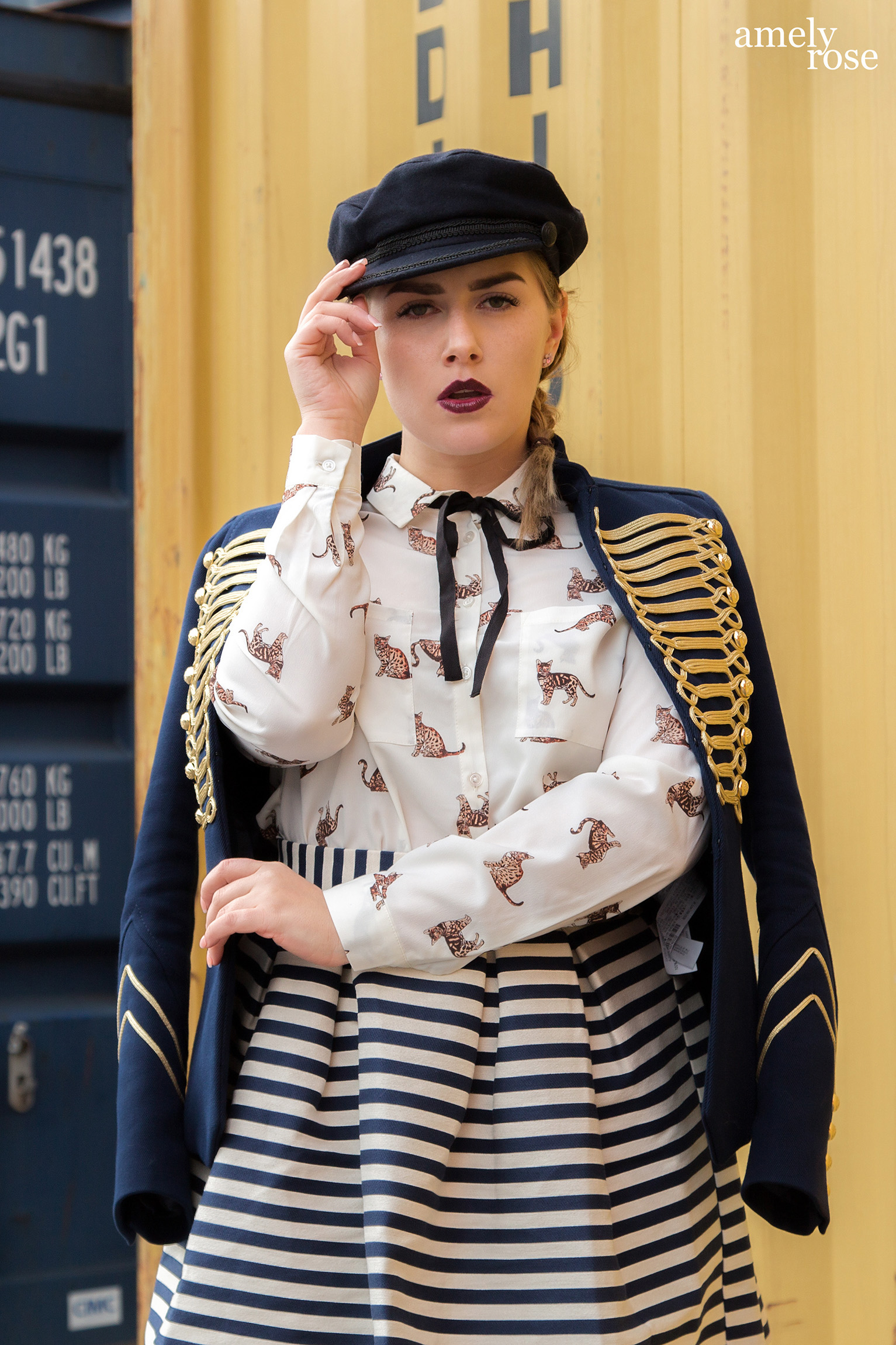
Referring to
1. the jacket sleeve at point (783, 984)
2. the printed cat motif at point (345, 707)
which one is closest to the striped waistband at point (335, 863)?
the printed cat motif at point (345, 707)

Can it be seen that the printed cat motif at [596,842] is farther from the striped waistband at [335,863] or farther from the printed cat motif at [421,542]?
the printed cat motif at [421,542]

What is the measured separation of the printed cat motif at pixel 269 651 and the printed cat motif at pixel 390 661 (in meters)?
0.10

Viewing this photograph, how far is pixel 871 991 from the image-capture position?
1584 mm

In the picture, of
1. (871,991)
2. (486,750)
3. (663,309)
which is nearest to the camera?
(486,750)

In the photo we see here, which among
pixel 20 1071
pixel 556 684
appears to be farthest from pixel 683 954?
pixel 20 1071

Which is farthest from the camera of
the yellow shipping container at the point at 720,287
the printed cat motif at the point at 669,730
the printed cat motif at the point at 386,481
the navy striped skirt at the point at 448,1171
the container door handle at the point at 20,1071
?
the container door handle at the point at 20,1071

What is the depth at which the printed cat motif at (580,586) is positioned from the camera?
1149 mm

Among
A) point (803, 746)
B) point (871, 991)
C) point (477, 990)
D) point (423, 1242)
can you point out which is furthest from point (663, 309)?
point (423, 1242)

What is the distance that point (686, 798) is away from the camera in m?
1.04

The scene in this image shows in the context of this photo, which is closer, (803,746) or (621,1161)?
(621,1161)

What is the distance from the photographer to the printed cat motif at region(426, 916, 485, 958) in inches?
39.0

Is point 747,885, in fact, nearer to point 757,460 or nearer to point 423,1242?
point 757,460

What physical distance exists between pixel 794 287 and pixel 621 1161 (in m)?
1.14

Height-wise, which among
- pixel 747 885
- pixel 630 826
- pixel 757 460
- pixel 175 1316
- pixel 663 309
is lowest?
pixel 175 1316
